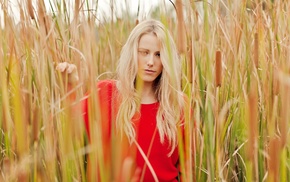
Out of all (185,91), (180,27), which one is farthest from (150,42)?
(180,27)

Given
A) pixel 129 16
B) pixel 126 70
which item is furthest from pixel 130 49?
pixel 129 16

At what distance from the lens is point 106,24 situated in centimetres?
226

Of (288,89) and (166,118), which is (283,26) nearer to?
(166,118)

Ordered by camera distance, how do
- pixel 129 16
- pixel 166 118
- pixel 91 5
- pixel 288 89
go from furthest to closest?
pixel 129 16 < pixel 166 118 < pixel 91 5 < pixel 288 89

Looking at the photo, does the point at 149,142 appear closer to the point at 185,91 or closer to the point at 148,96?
the point at 148,96

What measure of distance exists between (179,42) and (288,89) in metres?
0.20

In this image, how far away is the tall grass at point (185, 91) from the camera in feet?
2.52

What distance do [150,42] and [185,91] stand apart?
10.7 inches

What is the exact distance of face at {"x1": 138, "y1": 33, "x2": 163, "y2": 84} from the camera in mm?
1679

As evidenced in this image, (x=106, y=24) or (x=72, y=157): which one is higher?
(x=106, y=24)

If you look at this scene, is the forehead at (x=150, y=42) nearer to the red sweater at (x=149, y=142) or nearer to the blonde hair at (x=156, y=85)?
the blonde hair at (x=156, y=85)

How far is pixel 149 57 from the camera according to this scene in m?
1.71

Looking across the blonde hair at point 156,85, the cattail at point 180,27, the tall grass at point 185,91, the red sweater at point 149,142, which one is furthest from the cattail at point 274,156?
the red sweater at point 149,142

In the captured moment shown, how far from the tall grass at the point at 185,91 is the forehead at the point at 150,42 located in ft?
0.32
